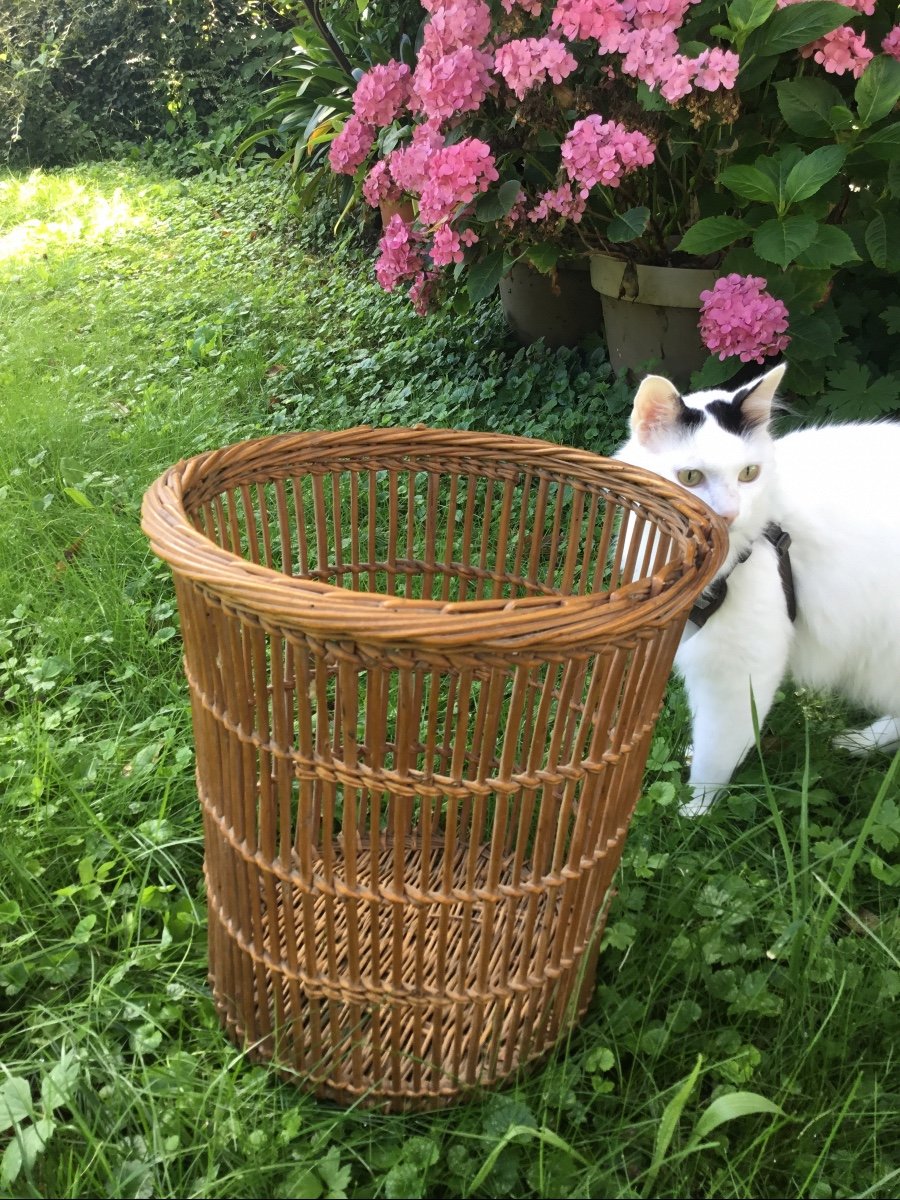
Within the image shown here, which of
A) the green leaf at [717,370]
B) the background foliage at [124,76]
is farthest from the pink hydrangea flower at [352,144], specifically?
the background foliage at [124,76]

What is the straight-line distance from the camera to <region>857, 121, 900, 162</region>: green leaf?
1.70 meters

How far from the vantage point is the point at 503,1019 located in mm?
1064

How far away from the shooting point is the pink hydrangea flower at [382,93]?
2.26m

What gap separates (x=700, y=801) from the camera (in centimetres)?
144

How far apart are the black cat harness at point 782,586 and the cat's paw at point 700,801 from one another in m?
0.28

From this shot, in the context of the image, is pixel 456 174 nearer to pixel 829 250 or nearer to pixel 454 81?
pixel 454 81

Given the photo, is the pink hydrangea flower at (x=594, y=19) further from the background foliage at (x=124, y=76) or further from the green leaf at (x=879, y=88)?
the background foliage at (x=124, y=76)

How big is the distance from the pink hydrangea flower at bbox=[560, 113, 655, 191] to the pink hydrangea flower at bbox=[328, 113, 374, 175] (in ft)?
2.35

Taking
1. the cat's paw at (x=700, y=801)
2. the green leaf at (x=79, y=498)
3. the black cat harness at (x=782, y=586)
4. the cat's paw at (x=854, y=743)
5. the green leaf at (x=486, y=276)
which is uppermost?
the green leaf at (x=486, y=276)

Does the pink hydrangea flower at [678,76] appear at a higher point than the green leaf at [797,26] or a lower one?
lower

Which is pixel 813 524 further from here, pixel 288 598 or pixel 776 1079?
pixel 288 598

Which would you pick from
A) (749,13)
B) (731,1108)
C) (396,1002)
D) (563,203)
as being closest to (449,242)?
(563,203)

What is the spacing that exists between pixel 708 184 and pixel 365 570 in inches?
57.4

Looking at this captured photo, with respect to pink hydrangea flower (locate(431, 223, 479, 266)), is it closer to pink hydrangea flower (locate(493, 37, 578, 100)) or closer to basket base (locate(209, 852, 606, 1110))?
pink hydrangea flower (locate(493, 37, 578, 100))
